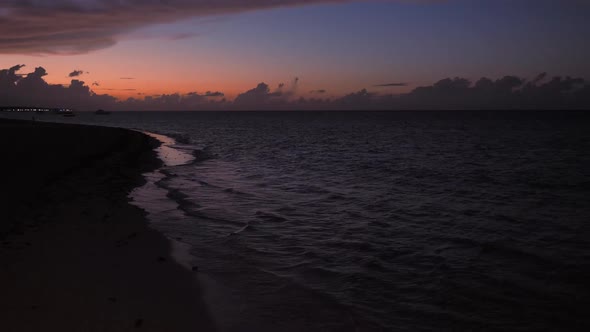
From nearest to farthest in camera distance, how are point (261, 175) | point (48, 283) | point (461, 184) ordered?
point (48, 283) < point (461, 184) < point (261, 175)

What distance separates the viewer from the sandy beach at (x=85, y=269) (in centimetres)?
643

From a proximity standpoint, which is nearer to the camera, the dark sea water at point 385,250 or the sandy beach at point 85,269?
the sandy beach at point 85,269

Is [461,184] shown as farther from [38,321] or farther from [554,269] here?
[38,321]

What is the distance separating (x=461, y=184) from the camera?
75.5 feet

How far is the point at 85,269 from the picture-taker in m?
8.41

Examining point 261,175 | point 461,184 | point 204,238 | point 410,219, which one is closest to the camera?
point 204,238

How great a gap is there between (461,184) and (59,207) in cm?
1988

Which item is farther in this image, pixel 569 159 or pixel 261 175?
pixel 569 159

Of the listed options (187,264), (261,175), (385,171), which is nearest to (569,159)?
(385,171)

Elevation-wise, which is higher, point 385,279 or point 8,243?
point 8,243

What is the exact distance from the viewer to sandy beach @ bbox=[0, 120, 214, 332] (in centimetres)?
643

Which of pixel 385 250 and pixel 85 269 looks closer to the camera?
pixel 85 269

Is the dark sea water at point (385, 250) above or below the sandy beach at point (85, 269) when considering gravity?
below

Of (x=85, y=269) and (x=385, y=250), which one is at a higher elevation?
(x=85, y=269)
